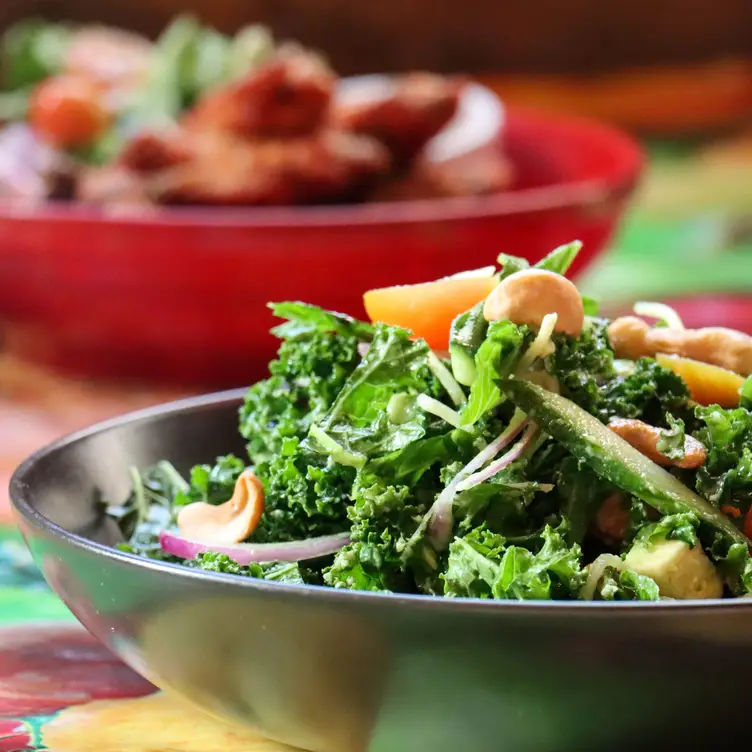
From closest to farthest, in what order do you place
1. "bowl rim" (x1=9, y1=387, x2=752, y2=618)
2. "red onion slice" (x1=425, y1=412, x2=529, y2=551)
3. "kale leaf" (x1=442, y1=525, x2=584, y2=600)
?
"bowl rim" (x1=9, y1=387, x2=752, y2=618) → "kale leaf" (x1=442, y1=525, x2=584, y2=600) → "red onion slice" (x1=425, y1=412, x2=529, y2=551)

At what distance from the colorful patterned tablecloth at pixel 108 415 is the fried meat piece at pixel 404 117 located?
0.51 m

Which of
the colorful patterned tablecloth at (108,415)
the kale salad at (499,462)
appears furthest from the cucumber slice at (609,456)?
the colorful patterned tablecloth at (108,415)

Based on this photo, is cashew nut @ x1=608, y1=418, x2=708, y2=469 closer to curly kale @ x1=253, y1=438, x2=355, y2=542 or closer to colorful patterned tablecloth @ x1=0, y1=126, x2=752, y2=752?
curly kale @ x1=253, y1=438, x2=355, y2=542

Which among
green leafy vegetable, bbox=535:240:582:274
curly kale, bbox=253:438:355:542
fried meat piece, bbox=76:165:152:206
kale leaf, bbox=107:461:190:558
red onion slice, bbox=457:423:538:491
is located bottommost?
fried meat piece, bbox=76:165:152:206

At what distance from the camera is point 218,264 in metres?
2.40

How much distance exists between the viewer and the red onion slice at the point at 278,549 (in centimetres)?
121

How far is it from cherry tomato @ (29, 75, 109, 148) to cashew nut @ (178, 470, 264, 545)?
2.06 m

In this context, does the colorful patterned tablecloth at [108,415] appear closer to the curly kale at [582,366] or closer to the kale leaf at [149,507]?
the kale leaf at [149,507]

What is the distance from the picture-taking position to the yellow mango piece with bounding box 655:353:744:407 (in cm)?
129

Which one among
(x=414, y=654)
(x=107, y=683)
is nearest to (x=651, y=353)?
(x=414, y=654)

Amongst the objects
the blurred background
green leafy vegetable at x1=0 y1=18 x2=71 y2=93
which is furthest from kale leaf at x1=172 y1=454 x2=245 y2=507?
the blurred background

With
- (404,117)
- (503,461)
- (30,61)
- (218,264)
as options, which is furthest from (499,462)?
(30,61)

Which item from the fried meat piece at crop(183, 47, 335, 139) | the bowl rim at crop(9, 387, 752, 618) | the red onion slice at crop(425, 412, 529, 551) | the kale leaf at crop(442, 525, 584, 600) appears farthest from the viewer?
the fried meat piece at crop(183, 47, 335, 139)

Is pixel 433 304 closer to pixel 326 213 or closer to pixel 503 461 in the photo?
pixel 503 461
